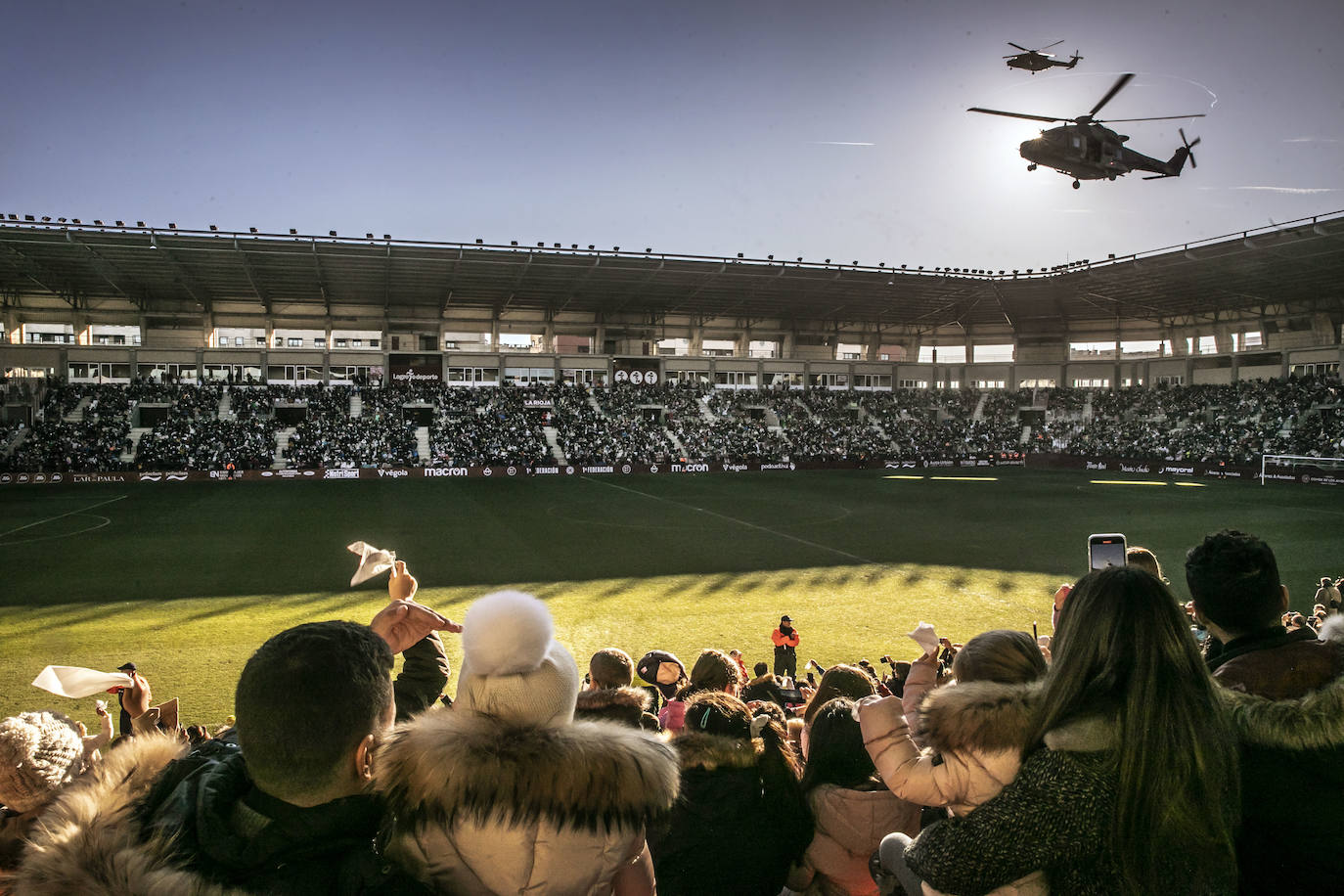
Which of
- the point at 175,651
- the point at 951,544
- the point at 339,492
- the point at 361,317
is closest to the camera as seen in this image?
the point at 175,651

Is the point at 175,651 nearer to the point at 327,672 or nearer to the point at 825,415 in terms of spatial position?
the point at 327,672

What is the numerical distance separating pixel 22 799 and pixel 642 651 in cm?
914

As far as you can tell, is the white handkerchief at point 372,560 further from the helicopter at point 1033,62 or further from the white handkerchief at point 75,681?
the helicopter at point 1033,62

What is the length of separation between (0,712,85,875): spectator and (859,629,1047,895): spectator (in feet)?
9.81

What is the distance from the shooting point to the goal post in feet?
126

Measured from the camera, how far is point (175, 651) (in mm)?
11352

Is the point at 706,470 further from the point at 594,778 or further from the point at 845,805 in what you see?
the point at 594,778

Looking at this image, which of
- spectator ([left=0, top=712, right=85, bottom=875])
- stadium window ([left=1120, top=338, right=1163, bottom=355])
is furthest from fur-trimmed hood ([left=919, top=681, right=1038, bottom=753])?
stadium window ([left=1120, top=338, right=1163, bottom=355])

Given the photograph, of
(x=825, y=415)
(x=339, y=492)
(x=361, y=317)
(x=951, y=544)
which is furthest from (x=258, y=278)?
(x=951, y=544)

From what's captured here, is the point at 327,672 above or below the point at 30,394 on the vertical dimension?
below

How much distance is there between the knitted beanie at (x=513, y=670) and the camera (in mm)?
2215

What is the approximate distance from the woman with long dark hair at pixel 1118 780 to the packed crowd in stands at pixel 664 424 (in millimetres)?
43658

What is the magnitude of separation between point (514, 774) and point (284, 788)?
60cm

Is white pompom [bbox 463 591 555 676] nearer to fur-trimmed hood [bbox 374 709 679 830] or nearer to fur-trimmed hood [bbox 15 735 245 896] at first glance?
fur-trimmed hood [bbox 374 709 679 830]
